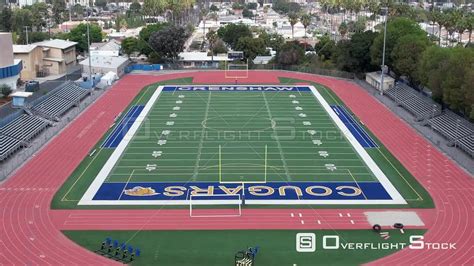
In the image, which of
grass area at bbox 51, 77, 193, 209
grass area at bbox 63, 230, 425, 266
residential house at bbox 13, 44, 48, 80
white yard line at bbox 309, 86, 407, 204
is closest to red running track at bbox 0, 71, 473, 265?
grass area at bbox 51, 77, 193, 209

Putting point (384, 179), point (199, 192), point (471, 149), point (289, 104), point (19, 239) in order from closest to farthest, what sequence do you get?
point (19, 239), point (199, 192), point (384, 179), point (471, 149), point (289, 104)

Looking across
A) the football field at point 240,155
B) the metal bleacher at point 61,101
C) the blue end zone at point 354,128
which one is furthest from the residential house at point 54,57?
the blue end zone at point 354,128

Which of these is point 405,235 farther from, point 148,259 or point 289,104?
point 289,104

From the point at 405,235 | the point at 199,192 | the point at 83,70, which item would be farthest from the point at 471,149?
the point at 83,70

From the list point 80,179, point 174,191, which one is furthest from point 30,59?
point 174,191

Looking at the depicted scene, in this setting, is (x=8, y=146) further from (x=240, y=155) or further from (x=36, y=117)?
(x=240, y=155)
